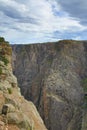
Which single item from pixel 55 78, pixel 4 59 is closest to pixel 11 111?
pixel 4 59

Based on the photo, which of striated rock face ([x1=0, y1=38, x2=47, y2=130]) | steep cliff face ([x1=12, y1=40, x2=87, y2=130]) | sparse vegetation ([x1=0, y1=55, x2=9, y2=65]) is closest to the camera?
striated rock face ([x1=0, y1=38, x2=47, y2=130])

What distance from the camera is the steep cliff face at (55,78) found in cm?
8300

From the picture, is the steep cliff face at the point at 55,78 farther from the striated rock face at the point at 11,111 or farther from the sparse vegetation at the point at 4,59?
the striated rock face at the point at 11,111

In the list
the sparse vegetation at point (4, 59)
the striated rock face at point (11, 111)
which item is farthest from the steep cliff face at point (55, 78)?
the striated rock face at point (11, 111)

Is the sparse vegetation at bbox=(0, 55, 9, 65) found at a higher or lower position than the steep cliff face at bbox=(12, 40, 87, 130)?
higher

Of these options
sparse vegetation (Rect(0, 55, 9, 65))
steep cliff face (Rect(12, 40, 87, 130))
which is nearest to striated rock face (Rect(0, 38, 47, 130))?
sparse vegetation (Rect(0, 55, 9, 65))

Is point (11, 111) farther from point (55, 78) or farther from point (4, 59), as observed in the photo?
point (55, 78)

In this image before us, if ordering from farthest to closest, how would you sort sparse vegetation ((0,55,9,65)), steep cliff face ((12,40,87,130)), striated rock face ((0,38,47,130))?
steep cliff face ((12,40,87,130)), sparse vegetation ((0,55,9,65)), striated rock face ((0,38,47,130))

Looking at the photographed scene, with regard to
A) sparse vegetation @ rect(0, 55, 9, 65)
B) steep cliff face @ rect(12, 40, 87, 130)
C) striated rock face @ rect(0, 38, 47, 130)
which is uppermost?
sparse vegetation @ rect(0, 55, 9, 65)

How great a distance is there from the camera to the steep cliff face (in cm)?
8300

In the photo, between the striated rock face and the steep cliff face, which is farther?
the steep cliff face

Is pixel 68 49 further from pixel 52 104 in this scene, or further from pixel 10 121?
pixel 10 121

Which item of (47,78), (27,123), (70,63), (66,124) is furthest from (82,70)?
(27,123)

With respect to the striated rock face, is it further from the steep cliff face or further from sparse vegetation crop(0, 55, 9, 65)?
the steep cliff face
